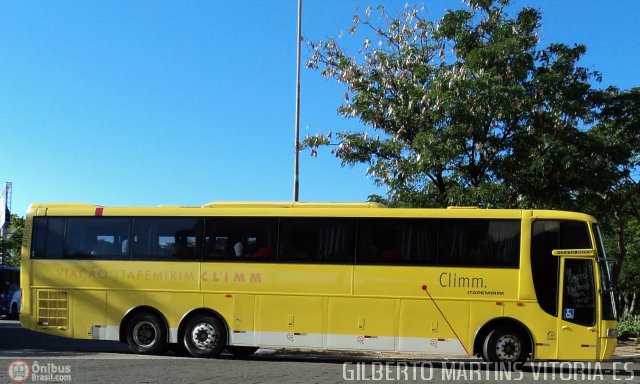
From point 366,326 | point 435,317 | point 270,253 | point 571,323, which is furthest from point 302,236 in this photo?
point 571,323

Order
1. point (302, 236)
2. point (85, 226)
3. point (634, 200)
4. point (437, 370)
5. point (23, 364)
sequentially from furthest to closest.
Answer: point (634, 200) → point (85, 226) → point (302, 236) → point (437, 370) → point (23, 364)

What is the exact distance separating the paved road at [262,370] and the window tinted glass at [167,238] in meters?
2.15

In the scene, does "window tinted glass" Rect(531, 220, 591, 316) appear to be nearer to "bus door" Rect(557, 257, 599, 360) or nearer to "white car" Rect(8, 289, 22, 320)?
"bus door" Rect(557, 257, 599, 360)

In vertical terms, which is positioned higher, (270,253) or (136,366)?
(270,253)

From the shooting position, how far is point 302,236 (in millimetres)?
14828

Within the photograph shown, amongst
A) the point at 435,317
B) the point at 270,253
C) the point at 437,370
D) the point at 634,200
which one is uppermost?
the point at 634,200

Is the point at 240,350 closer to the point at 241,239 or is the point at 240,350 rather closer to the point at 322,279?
the point at 241,239

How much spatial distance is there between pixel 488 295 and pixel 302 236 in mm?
3899

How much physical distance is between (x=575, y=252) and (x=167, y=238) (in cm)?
836

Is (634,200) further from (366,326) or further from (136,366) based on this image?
(136,366)

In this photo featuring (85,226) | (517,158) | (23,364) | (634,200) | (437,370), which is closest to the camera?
(23,364)

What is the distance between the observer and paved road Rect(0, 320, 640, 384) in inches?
435

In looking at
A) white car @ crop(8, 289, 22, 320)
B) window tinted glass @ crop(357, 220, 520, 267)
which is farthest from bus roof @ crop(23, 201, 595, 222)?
white car @ crop(8, 289, 22, 320)

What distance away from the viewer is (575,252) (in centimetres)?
1375
